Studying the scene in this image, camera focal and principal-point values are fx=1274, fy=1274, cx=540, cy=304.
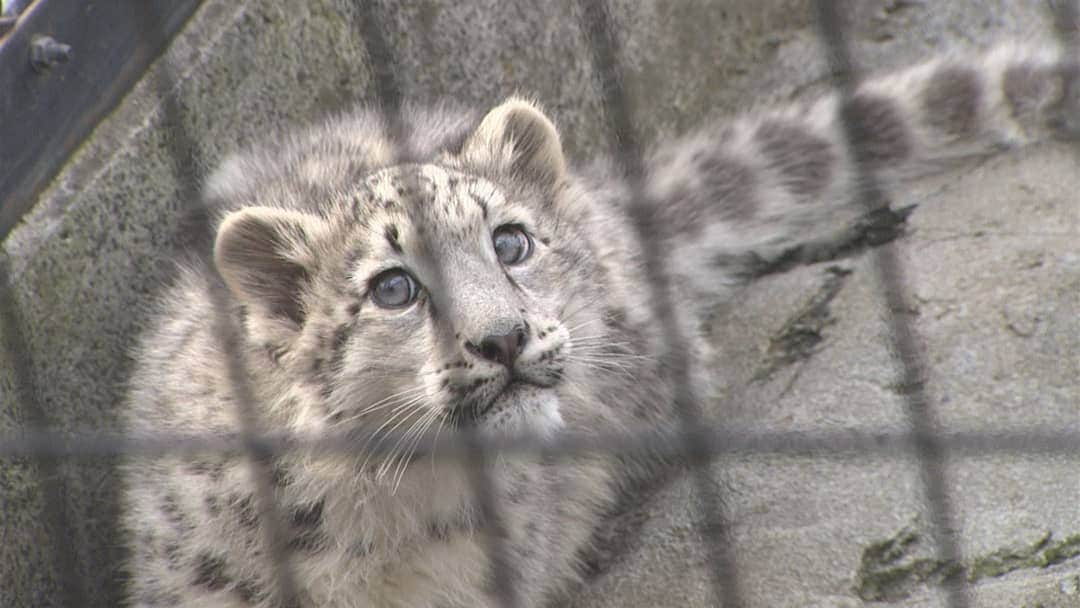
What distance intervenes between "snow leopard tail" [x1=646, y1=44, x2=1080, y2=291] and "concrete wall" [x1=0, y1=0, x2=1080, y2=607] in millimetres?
83

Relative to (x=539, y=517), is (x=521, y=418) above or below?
above

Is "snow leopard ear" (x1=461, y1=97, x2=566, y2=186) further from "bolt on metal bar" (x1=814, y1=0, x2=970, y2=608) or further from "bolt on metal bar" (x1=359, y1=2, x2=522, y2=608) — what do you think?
"bolt on metal bar" (x1=814, y1=0, x2=970, y2=608)

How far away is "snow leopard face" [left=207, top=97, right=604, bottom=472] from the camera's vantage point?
2.13 m

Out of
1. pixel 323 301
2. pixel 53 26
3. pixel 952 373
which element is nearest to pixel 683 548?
pixel 952 373

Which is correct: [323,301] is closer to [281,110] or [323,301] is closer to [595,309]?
[595,309]

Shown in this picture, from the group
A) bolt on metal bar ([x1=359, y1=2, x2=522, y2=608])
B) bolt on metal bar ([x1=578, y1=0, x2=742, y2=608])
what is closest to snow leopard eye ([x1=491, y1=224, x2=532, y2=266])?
bolt on metal bar ([x1=359, y1=2, x2=522, y2=608])

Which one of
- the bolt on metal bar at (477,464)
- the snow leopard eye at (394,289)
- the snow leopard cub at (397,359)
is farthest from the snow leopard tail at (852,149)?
the snow leopard eye at (394,289)

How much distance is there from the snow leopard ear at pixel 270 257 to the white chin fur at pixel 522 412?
1.57ft

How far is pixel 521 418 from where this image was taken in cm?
→ 215

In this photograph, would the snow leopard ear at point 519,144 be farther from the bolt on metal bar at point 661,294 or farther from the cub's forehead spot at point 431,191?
the bolt on metal bar at point 661,294

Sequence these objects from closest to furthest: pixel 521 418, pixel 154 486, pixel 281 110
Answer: pixel 521 418
pixel 154 486
pixel 281 110

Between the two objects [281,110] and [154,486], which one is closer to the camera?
[154,486]

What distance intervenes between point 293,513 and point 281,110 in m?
1.02

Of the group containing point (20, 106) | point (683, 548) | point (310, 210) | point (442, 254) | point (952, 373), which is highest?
point (20, 106)
